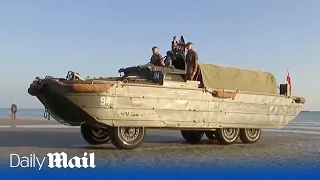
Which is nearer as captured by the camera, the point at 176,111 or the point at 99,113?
the point at 99,113

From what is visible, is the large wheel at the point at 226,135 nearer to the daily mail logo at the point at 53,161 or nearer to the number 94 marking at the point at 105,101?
the number 94 marking at the point at 105,101

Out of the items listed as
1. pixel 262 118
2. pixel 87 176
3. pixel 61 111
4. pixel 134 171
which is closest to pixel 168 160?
pixel 134 171

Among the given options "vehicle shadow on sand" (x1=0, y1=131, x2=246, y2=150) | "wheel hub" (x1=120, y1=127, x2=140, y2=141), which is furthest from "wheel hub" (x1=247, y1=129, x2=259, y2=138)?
"wheel hub" (x1=120, y1=127, x2=140, y2=141)

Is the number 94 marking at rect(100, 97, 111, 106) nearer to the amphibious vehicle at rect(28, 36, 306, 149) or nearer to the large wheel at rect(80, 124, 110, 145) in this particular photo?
the amphibious vehicle at rect(28, 36, 306, 149)

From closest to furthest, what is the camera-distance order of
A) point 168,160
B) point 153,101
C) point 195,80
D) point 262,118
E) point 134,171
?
point 134,171
point 168,160
point 153,101
point 195,80
point 262,118

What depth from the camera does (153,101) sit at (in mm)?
11359

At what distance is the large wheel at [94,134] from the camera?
496 inches

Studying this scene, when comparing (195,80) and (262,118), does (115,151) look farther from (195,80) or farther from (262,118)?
(262,118)

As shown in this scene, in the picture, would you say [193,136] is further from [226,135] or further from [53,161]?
[53,161]

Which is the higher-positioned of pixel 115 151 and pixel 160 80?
pixel 160 80

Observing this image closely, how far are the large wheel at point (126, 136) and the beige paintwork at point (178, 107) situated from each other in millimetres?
248

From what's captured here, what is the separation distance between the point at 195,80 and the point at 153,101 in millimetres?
1898

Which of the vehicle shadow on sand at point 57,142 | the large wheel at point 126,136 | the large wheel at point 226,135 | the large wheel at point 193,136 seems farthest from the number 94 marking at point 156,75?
the large wheel at point 193,136

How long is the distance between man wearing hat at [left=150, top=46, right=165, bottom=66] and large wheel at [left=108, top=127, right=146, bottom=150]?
2.33m
